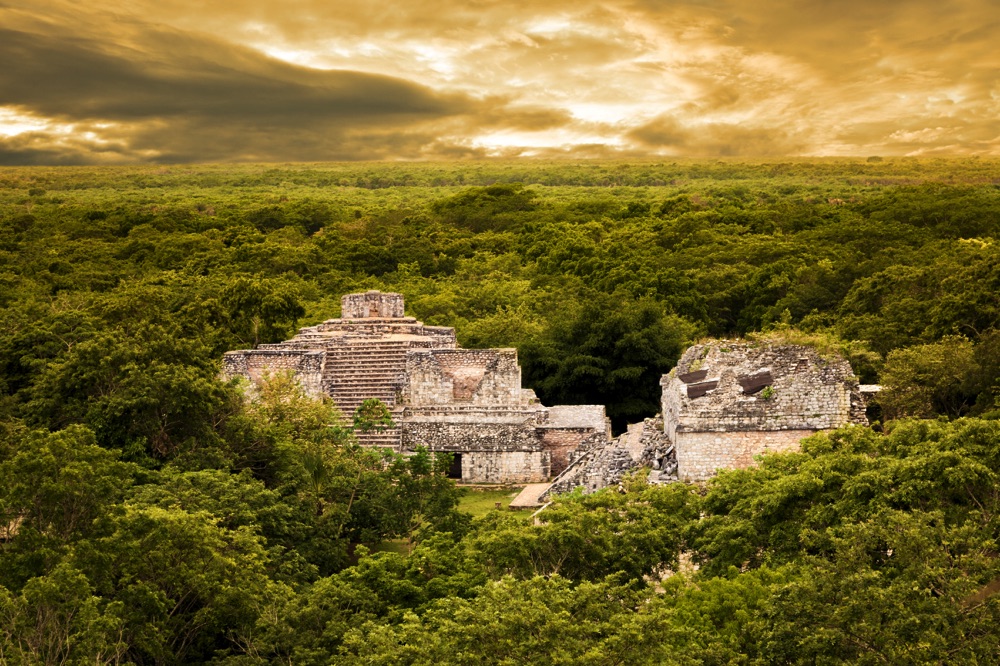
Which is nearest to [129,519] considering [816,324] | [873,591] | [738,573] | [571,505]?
[571,505]

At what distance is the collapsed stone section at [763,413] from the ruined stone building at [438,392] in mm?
4767

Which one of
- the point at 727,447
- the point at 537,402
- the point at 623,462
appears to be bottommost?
the point at 537,402

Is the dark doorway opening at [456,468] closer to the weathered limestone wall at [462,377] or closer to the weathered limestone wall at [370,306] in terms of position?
the weathered limestone wall at [462,377]

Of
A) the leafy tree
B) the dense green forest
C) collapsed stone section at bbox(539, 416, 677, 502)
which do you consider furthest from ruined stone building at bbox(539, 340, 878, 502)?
the leafy tree

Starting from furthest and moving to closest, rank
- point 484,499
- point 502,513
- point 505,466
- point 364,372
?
point 364,372
point 505,466
point 484,499
point 502,513

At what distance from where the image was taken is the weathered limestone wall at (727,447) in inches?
587

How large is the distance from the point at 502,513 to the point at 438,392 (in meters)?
9.77

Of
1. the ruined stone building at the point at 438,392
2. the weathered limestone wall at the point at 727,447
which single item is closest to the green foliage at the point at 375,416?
the ruined stone building at the point at 438,392

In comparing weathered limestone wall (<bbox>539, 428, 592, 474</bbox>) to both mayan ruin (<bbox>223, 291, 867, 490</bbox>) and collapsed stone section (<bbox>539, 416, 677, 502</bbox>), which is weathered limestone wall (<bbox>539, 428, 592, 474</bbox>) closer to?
mayan ruin (<bbox>223, 291, 867, 490</bbox>)

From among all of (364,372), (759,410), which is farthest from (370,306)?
(759,410)

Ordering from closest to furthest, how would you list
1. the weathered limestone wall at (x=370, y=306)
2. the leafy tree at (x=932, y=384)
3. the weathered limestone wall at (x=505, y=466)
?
the leafy tree at (x=932, y=384)
the weathered limestone wall at (x=505, y=466)
the weathered limestone wall at (x=370, y=306)

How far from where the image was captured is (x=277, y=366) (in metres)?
22.9

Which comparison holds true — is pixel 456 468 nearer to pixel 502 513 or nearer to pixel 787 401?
pixel 502 513

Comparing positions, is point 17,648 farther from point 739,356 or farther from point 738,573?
point 739,356
